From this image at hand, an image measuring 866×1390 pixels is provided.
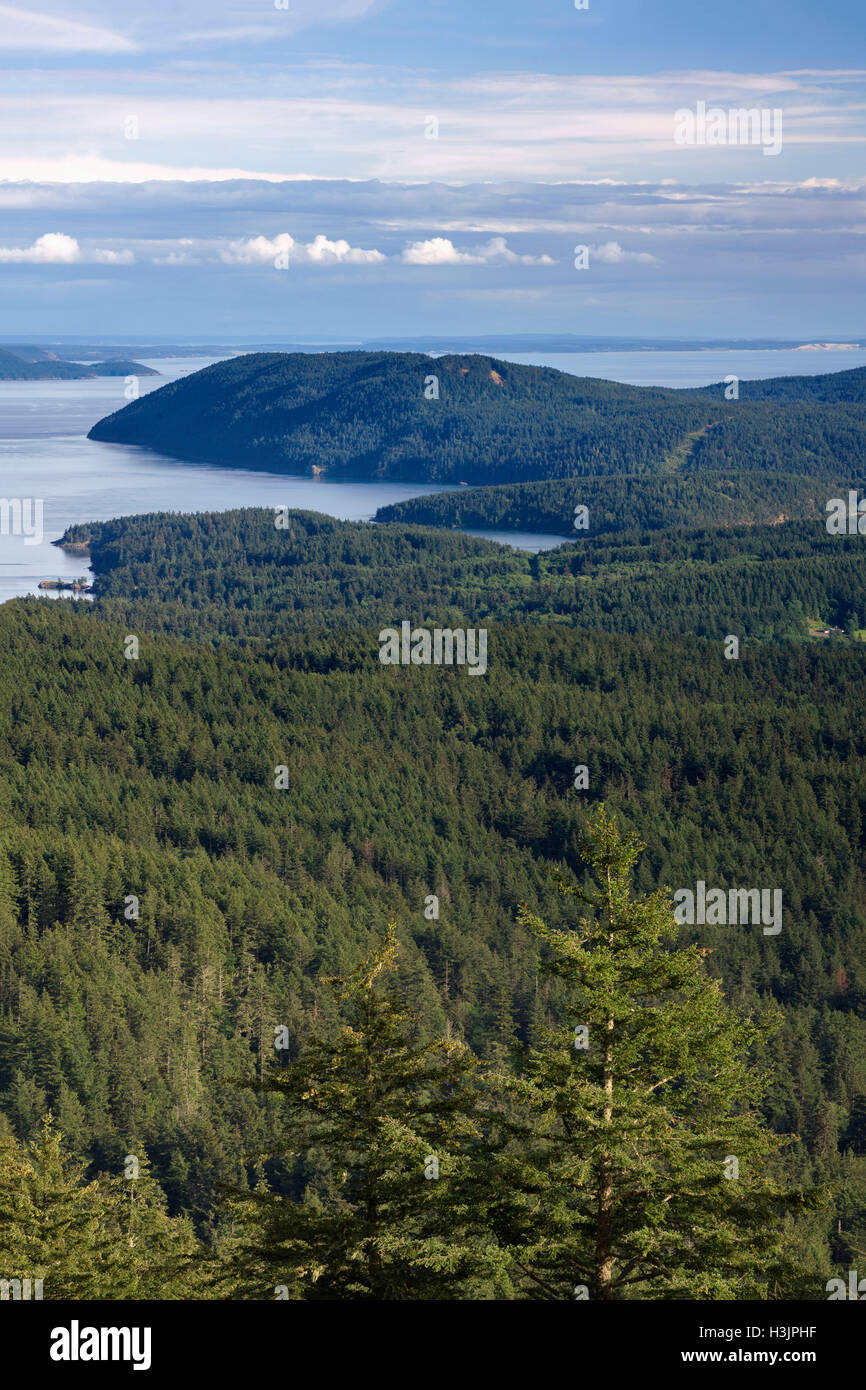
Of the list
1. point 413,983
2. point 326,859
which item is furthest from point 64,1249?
point 326,859

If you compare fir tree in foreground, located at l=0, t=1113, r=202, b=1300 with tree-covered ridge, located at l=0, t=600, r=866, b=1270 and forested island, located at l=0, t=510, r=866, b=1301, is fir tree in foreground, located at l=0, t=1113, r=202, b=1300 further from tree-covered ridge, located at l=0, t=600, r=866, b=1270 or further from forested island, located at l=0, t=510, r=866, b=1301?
tree-covered ridge, located at l=0, t=600, r=866, b=1270

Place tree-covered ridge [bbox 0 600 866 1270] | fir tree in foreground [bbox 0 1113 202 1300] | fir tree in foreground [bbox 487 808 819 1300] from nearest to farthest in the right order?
1. fir tree in foreground [bbox 487 808 819 1300]
2. fir tree in foreground [bbox 0 1113 202 1300]
3. tree-covered ridge [bbox 0 600 866 1270]

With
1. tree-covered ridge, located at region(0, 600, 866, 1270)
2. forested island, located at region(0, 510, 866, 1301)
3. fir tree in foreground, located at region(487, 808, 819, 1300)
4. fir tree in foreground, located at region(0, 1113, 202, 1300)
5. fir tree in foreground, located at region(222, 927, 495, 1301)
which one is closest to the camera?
fir tree in foreground, located at region(487, 808, 819, 1300)

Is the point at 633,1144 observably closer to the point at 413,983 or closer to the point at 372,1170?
the point at 372,1170

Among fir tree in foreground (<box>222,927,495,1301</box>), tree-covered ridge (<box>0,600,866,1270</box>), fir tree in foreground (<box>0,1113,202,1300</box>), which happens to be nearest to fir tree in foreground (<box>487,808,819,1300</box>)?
fir tree in foreground (<box>222,927,495,1301</box>)

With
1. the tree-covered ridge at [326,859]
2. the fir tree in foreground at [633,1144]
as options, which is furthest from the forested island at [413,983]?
the tree-covered ridge at [326,859]
